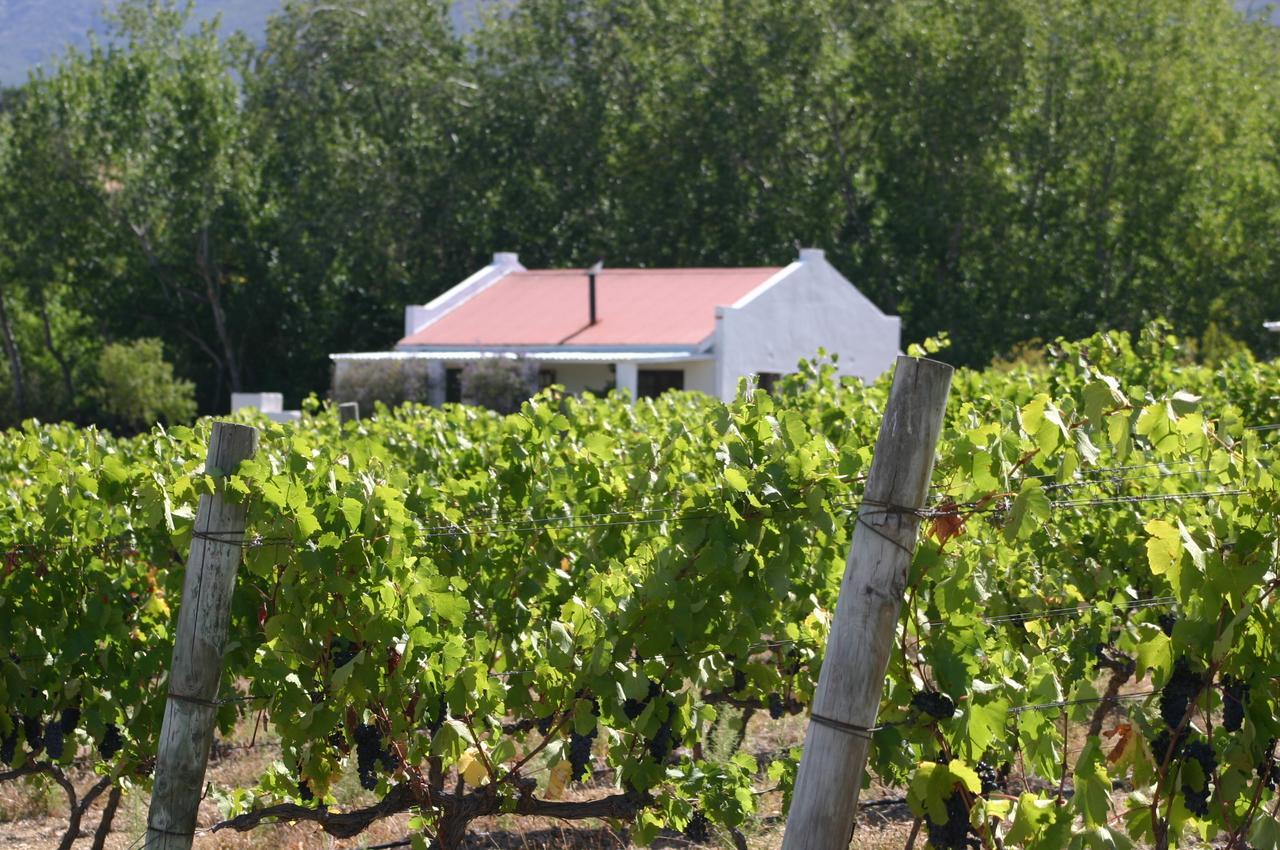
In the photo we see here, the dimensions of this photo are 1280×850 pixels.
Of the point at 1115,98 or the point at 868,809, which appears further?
the point at 1115,98

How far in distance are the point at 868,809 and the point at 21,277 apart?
3957cm

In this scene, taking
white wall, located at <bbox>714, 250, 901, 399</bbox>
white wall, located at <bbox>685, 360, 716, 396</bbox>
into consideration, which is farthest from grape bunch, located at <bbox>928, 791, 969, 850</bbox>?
white wall, located at <bbox>685, 360, 716, 396</bbox>

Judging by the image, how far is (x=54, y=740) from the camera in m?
5.66

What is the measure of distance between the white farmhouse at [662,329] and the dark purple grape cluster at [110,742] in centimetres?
2440

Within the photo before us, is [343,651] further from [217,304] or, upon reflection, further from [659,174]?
[217,304]

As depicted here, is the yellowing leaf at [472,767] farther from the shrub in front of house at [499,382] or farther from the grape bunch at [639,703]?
the shrub in front of house at [499,382]

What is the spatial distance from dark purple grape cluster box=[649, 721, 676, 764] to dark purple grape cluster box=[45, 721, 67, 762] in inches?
91.6

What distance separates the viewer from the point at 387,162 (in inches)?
1718

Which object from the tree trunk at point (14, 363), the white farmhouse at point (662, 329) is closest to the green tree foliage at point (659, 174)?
the tree trunk at point (14, 363)

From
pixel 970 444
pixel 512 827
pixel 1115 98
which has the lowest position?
pixel 512 827

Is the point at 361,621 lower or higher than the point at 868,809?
higher

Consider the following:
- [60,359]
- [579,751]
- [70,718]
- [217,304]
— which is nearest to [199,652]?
[579,751]

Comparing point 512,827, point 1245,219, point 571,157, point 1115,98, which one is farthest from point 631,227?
point 512,827

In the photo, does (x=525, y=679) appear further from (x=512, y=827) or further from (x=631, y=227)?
(x=631, y=227)
